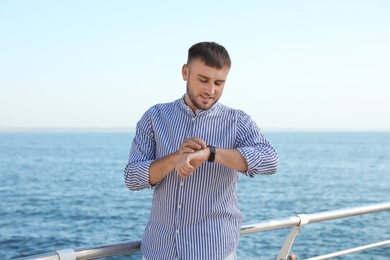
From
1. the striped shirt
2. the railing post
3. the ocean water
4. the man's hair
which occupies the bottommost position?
the ocean water

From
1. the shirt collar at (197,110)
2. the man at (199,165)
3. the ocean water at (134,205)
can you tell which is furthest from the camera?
the ocean water at (134,205)

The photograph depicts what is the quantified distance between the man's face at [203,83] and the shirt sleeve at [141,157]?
0.22 meters

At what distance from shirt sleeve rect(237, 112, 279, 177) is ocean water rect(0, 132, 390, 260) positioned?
16.6 metres

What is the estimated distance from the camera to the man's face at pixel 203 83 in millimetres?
1982

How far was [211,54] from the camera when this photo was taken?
78.0 inches

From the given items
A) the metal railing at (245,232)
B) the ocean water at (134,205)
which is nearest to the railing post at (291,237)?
the metal railing at (245,232)

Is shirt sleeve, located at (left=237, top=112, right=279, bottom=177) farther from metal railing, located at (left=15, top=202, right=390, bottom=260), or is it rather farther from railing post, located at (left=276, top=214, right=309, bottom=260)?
railing post, located at (left=276, top=214, right=309, bottom=260)

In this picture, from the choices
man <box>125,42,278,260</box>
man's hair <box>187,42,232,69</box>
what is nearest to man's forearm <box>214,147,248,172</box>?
man <box>125,42,278,260</box>

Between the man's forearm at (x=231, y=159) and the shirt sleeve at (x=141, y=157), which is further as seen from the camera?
the shirt sleeve at (x=141, y=157)

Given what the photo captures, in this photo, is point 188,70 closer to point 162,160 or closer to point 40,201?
point 162,160

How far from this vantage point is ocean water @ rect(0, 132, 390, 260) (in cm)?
2356

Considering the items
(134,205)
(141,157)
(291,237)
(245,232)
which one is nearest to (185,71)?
(141,157)

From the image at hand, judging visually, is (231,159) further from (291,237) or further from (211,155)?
(291,237)

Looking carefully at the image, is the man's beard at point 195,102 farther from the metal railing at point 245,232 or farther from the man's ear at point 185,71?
the metal railing at point 245,232
